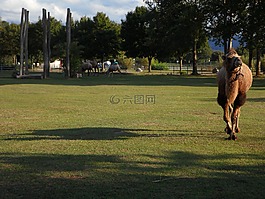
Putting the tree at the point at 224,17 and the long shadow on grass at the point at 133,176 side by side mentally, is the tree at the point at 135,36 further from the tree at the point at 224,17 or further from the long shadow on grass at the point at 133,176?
the long shadow on grass at the point at 133,176

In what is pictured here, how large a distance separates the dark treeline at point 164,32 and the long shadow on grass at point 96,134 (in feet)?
126

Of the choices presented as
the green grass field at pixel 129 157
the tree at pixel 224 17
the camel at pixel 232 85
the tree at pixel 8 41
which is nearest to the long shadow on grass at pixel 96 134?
the green grass field at pixel 129 157

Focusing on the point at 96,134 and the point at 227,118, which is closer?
the point at 227,118

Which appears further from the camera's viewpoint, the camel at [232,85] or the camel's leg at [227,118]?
the camel's leg at [227,118]

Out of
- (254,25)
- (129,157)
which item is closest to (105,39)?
(254,25)

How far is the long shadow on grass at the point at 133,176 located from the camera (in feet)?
20.2

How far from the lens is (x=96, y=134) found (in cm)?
1130

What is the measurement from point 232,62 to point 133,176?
4447 mm

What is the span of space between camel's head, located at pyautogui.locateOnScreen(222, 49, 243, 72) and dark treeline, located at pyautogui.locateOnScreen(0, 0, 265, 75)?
1527 inches

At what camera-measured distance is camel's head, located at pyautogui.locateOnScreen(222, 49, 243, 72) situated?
9.92m

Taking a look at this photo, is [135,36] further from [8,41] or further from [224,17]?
[8,41]

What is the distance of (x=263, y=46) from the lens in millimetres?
48875

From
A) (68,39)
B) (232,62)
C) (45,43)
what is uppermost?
(68,39)

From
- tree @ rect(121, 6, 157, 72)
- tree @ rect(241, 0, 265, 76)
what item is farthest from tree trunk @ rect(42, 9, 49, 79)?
tree @ rect(121, 6, 157, 72)
